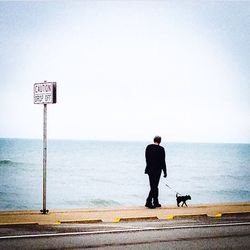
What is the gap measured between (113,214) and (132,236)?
2495 mm

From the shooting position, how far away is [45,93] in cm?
1007

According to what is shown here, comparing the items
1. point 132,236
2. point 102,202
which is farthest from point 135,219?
point 102,202

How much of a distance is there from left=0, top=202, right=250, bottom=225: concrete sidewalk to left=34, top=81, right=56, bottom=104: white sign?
2.43 meters

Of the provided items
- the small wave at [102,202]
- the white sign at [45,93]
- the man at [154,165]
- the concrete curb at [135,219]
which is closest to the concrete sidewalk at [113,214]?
the concrete curb at [135,219]

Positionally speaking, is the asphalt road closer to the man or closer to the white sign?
the man

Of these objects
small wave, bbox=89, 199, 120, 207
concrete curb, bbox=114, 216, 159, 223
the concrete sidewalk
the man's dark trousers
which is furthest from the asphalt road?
small wave, bbox=89, 199, 120, 207

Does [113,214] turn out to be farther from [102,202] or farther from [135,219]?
[102,202]

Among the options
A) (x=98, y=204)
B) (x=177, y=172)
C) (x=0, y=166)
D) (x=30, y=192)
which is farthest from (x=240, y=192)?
(x=0, y=166)

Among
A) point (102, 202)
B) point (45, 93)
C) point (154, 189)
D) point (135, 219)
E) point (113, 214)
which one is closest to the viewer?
Result: point (135, 219)

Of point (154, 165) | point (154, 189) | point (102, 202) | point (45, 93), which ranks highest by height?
point (45, 93)

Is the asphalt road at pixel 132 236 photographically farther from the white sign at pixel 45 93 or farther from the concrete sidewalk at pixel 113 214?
the white sign at pixel 45 93

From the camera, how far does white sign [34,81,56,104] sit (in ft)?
32.7

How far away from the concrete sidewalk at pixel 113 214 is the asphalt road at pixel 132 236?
45cm

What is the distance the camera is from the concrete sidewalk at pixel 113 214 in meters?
9.35
